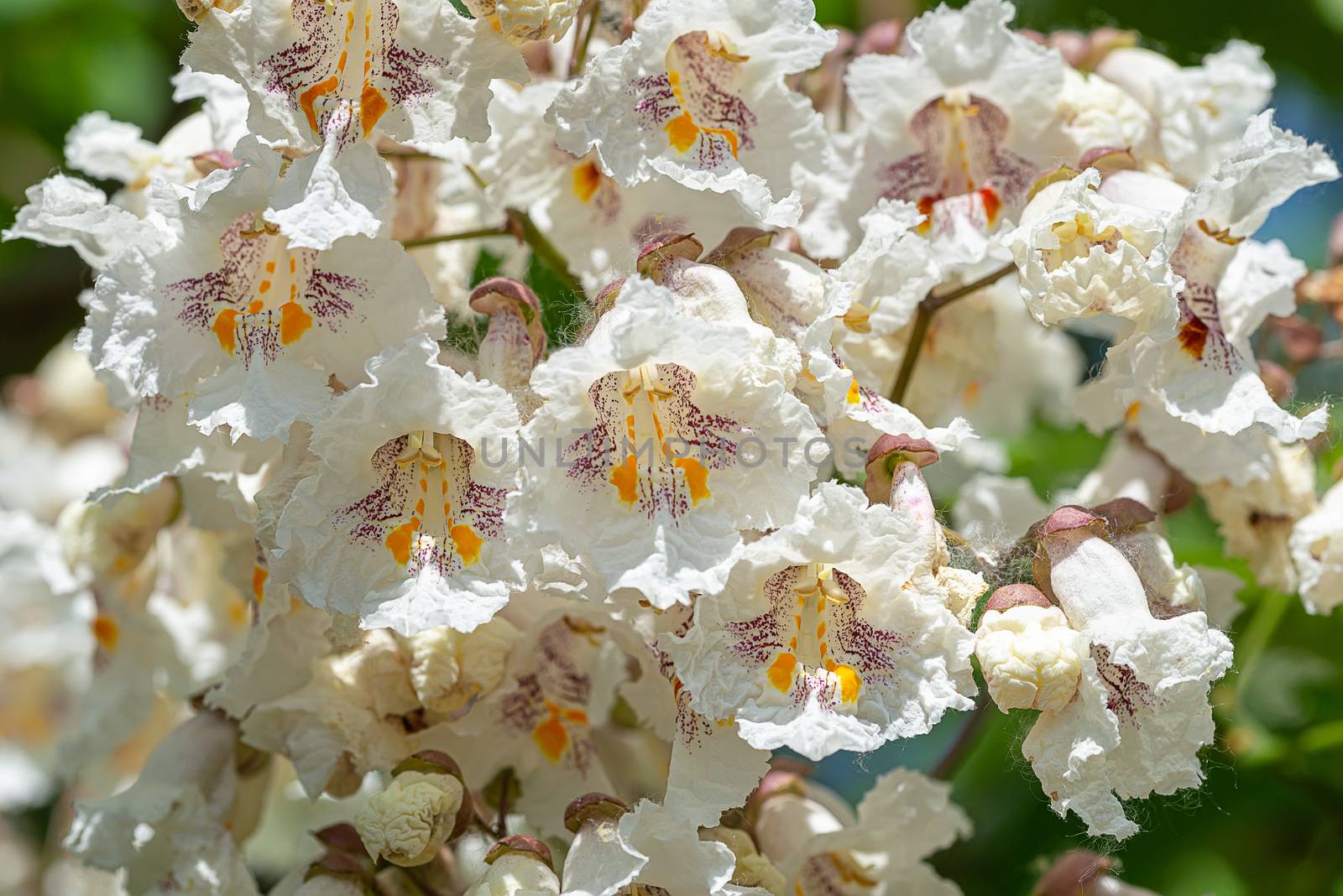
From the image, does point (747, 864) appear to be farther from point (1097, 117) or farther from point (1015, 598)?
point (1097, 117)

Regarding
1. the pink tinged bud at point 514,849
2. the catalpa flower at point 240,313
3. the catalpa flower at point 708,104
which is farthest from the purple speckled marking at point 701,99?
the pink tinged bud at point 514,849

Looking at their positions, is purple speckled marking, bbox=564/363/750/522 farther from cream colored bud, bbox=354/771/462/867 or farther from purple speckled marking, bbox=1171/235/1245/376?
purple speckled marking, bbox=1171/235/1245/376

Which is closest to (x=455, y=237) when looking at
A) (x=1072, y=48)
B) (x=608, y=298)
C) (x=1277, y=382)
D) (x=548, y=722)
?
(x=608, y=298)

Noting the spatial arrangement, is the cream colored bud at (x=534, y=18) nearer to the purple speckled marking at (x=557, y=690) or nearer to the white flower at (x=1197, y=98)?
the purple speckled marking at (x=557, y=690)

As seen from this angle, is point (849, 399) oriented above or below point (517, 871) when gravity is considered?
above

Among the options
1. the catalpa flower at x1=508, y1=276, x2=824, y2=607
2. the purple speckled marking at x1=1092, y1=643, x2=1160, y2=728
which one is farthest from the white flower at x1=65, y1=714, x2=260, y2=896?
the purple speckled marking at x1=1092, y1=643, x2=1160, y2=728

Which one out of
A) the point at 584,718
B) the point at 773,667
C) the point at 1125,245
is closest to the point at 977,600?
the point at 773,667

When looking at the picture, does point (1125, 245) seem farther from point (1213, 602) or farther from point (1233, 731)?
point (1233, 731)
